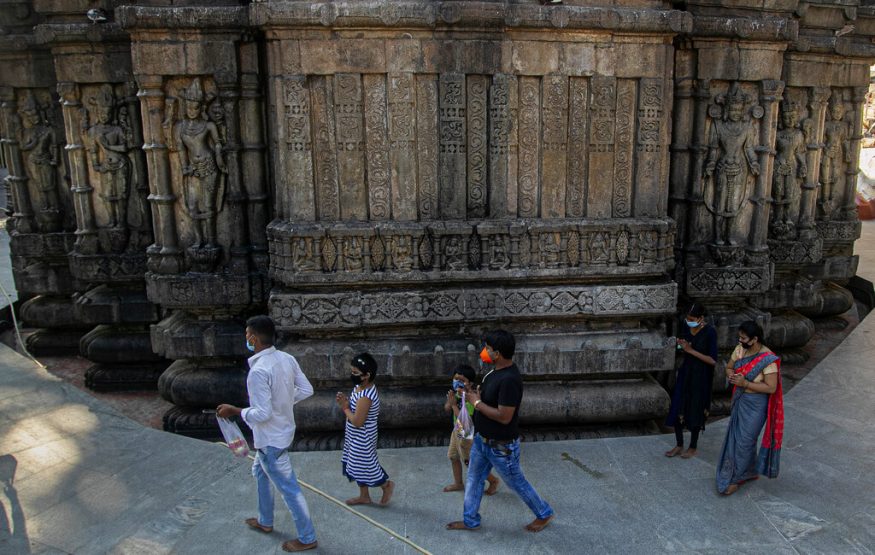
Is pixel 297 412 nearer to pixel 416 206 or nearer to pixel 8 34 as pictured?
pixel 416 206

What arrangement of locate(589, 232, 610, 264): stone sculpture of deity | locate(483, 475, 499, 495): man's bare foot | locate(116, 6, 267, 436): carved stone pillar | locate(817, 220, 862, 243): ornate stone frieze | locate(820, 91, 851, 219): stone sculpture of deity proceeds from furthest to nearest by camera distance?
locate(817, 220, 862, 243): ornate stone frieze
locate(820, 91, 851, 219): stone sculpture of deity
locate(589, 232, 610, 264): stone sculpture of deity
locate(116, 6, 267, 436): carved stone pillar
locate(483, 475, 499, 495): man's bare foot

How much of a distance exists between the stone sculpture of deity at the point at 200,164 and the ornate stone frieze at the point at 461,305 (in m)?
1.27

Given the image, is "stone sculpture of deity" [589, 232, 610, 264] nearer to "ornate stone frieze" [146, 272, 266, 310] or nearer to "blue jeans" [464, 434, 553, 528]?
"blue jeans" [464, 434, 553, 528]

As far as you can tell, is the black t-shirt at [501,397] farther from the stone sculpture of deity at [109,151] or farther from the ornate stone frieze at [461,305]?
the stone sculpture of deity at [109,151]

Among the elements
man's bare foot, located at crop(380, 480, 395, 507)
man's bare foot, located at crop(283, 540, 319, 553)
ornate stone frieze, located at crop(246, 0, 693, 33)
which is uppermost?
ornate stone frieze, located at crop(246, 0, 693, 33)

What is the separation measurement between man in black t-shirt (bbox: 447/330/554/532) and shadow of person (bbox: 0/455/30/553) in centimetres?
345

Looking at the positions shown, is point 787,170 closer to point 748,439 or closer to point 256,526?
point 748,439

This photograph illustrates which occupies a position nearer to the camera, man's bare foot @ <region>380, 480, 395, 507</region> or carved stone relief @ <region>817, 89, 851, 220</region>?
man's bare foot @ <region>380, 480, 395, 507</region>

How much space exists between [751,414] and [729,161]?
3.29 metres

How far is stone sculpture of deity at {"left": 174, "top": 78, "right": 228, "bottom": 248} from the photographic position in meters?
7.39

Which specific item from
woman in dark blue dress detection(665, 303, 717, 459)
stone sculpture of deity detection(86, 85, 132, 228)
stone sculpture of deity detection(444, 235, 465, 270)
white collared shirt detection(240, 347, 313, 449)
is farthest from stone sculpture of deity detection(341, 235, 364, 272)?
stone sculpture of deity detection(86, 85, 132, 228)

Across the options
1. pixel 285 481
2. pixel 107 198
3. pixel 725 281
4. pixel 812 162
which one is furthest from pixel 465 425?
pixel 812 162

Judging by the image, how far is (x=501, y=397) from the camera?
4.99 m

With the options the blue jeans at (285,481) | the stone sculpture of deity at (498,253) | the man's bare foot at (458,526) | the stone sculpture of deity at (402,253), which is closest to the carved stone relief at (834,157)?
the stone sculpture of deity at (498,253)
